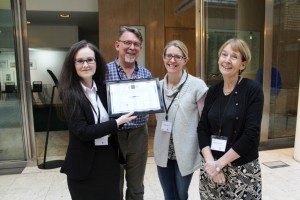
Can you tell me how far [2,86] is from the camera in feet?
11.1

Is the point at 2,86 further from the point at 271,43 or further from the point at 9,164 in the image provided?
the point at 271,43

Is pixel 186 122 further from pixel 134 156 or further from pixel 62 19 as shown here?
pixel 62 19

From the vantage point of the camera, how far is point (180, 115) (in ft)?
5.48

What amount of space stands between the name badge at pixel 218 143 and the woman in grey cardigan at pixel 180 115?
0.19m

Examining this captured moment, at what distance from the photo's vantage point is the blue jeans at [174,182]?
1766 mm

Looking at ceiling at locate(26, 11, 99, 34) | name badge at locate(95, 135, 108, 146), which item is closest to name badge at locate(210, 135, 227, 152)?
name badge at locate(95, 135, 108, 146)

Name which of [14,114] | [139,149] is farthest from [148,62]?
[139,149]

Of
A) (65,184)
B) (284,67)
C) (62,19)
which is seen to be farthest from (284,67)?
(62,19)

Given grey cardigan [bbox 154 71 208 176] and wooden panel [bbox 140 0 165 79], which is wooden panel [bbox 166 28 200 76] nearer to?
wooden panel [bbox 140 0 165 79]

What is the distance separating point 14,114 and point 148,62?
3070 millimetres

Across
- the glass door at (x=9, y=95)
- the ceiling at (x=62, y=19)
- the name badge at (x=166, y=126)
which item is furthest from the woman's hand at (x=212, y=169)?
the ceiling at (x=62, y=19)

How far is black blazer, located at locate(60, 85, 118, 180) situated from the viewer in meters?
1.33

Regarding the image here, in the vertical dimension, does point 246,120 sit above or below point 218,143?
above

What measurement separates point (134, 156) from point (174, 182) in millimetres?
339
